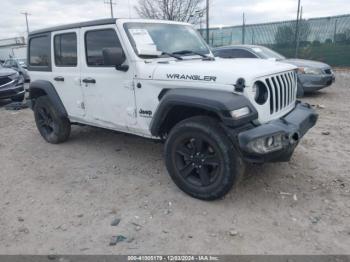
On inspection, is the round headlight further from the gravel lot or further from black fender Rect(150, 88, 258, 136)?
the gravel lot

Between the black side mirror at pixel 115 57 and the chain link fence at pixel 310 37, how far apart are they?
1544 cm

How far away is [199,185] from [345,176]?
1.84m

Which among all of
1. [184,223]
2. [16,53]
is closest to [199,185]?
[184,223]

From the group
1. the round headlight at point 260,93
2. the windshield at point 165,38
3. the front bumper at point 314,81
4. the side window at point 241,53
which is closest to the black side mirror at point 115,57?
the windshield at point 165,38

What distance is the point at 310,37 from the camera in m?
18.8

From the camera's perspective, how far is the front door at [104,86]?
4168 millimetres

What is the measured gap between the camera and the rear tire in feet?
18.3

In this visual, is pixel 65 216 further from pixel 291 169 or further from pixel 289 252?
pixel 291 169

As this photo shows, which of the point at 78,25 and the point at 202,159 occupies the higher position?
the point at 78,25

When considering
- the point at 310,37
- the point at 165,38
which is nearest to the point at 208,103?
the point at 165,38

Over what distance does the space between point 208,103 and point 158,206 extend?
49.0 inches

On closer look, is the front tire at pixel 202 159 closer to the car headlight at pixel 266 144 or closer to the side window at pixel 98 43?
the car headlight at pixel 266 144

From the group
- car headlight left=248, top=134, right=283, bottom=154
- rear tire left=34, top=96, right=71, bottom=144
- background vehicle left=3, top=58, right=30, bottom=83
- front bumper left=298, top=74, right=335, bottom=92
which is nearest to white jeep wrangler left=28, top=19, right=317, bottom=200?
car headlight left=248, top=134, right=283, bottom=154

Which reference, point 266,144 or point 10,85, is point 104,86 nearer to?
point 266,144
